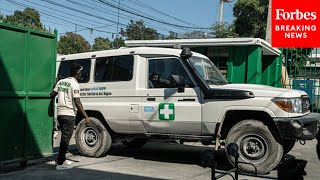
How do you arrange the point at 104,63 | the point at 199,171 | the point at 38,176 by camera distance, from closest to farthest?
1. the point at 38,176
2. the point at 199,171
3. the point at 104,63

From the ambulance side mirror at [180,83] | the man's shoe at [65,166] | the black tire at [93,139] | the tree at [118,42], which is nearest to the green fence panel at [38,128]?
the man's shoe at [65,166]

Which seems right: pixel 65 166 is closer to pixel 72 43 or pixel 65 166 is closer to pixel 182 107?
pixel 182 107

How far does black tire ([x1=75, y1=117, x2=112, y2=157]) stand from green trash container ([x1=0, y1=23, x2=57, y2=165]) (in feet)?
3.36

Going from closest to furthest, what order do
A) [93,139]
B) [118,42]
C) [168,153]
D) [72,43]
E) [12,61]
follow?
1. [12,61]
2. [93,139]
3. [168,153]
4. [118,42]
5. [72,43]

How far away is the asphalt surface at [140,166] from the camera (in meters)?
6.83

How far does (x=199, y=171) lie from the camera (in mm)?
7309

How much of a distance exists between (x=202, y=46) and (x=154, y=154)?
3991 mm

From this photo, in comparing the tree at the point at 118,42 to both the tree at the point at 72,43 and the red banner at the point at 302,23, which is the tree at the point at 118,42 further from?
the red banner at the point at 302,23

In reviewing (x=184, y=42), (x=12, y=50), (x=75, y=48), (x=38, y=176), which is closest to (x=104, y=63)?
(x=12, y=50)

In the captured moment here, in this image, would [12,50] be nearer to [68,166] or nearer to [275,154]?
[68,166]

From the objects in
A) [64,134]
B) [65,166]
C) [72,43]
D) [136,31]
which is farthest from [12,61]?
[72,43]

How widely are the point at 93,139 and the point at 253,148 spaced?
3430 mm

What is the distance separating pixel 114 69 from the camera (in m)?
8.49

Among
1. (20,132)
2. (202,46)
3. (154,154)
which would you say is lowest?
(154,154)
